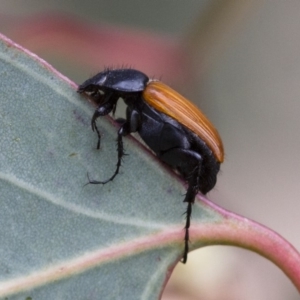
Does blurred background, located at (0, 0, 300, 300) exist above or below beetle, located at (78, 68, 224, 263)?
below

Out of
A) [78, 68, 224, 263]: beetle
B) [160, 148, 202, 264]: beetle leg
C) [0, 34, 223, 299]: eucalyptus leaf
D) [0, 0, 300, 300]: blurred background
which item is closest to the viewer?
[0, 34, 223, 299]: eucalyptus leaf

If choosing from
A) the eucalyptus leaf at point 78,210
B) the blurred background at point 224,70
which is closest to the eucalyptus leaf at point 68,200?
the eucalyptus leaf at point 78,210

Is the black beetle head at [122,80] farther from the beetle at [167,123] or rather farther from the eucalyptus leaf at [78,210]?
the eucalyptus leaf at [78,210]

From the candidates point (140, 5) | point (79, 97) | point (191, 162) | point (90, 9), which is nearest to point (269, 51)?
point (140, 5)

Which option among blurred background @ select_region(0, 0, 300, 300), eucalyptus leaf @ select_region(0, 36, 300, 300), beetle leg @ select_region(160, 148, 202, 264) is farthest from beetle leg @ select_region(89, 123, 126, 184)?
blurred background @ select_region(0, 0, 300, 300)

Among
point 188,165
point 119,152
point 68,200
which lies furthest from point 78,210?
point 188,165

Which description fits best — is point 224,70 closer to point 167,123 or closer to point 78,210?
point 167,123

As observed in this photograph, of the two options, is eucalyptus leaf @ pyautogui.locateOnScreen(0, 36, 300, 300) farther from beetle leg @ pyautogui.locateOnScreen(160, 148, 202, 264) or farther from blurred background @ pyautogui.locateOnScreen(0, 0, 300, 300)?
blurred background @ pyautogui.locateOnScreen(0, 0, 300, 300)
